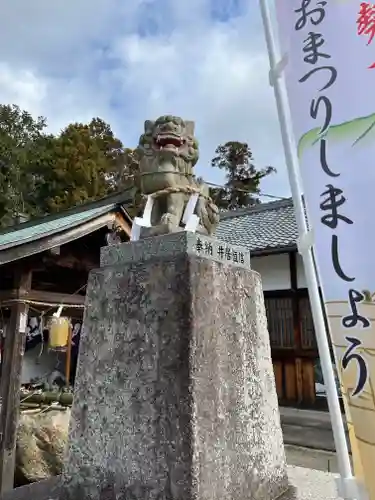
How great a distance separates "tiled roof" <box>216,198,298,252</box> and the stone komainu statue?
6.99 meters

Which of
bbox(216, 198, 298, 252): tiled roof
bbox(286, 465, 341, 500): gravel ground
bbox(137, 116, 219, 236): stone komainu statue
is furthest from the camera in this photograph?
bbox(216, 198, 298, 252): tiled roof

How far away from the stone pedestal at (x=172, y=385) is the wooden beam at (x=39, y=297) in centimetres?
386

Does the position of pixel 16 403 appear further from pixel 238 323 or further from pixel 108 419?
pixel 238 323

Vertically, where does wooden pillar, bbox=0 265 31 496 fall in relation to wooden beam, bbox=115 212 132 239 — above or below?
below

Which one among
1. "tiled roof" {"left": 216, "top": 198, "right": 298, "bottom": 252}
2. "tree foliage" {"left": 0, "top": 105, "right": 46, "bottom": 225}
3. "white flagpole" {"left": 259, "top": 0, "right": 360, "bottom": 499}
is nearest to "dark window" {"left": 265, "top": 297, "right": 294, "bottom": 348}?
"tiled roof" {"left": 216, "top": 198, "right": 298, "bottom": 252}

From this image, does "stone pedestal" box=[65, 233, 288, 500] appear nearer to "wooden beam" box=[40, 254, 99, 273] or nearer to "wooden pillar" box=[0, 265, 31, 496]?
"wooden pillar" box=[0, 265, 31, 496]

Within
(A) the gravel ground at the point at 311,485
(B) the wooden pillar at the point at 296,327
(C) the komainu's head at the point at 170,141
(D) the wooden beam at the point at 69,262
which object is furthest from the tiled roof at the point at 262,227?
(C) the komainu's head at the point at 170,141

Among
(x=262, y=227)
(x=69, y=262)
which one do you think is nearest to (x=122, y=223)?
(x=69, y=262)

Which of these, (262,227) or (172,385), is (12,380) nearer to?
(172,385)

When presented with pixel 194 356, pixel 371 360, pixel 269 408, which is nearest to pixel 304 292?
pixel 269 408

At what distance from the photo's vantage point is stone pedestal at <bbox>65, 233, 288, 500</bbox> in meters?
2.04

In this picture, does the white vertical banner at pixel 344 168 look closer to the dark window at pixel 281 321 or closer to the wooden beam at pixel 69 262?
the wooden beam at pixel 69 262

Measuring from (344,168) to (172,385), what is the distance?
1.31 meters

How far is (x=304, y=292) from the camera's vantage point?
379 inches
